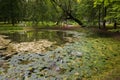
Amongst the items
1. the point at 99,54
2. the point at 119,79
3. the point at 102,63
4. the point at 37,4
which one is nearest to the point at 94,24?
the point at 37,4

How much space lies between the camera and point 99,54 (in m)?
18.2

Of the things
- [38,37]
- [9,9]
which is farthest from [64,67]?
[9,9]

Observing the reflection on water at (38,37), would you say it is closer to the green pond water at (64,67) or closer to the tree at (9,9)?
the green pond water at (64,67)

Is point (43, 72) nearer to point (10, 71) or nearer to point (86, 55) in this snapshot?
point (10, 71)

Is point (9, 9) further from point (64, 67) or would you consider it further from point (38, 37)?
point (64, 67)

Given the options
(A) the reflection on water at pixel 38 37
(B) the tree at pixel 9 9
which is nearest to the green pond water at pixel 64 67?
(A) the reflection on water at pixel 38 37

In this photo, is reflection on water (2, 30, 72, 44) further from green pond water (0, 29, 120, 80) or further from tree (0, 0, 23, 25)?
tree (0, 0, 23, 25)

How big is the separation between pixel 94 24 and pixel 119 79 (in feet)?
133

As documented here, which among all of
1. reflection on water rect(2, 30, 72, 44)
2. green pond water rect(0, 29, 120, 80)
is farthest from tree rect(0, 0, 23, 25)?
green pond water rect(0, 29, 120, 80)

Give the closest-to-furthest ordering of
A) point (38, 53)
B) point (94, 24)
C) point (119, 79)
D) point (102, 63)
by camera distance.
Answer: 1. point (119, 79)
2. point (102, 63)
3. point (38, 53)
4. point (94, 24)

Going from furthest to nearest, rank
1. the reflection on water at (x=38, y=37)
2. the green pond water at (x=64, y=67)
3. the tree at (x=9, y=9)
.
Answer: the tree at (x=9, y=9)
the reflection on water at (x=38, y=37)
the green pond water at (x=64, y=67)

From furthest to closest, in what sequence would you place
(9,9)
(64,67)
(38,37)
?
(9,9) < (38,37) < (64,67)

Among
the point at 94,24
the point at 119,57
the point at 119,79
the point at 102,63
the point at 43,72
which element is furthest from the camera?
the point at 94,24

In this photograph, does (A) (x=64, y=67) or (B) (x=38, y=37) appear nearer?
(A) (x=64, y=67)
